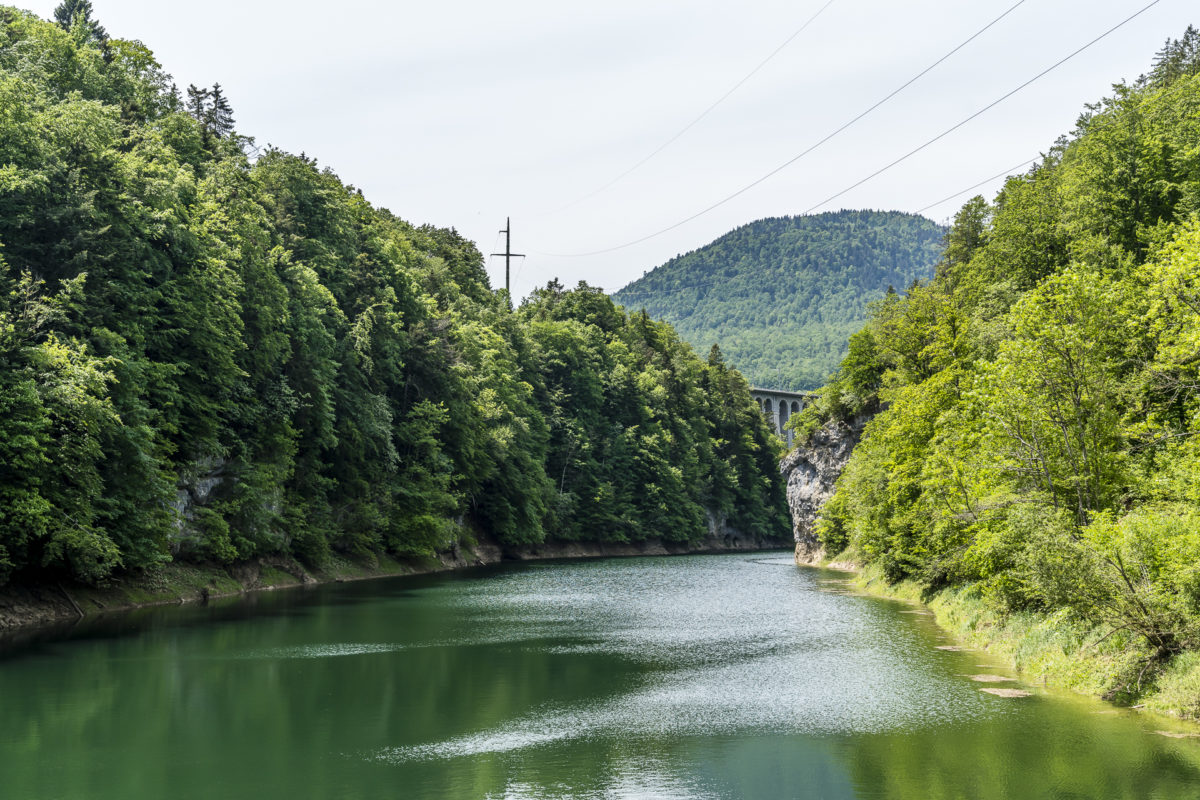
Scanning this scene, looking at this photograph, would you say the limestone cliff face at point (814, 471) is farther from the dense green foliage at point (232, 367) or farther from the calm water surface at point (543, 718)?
the calm water surface at point (543, 718)

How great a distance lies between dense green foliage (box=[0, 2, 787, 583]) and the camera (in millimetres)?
35188

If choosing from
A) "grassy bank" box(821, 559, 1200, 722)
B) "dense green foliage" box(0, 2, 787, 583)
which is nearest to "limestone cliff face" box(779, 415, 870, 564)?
"dense green foliage" box(0, 2, 787, 583)

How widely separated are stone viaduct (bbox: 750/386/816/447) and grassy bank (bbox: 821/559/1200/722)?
12329 centimetres

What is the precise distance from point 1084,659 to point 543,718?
11.8 meters

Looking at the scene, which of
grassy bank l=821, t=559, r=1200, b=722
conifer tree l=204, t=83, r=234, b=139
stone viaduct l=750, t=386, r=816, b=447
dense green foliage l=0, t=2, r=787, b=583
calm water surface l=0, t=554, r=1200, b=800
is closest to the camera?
calm water surface l=0, t=554, r=1200, b=800

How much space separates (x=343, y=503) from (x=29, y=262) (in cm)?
2517

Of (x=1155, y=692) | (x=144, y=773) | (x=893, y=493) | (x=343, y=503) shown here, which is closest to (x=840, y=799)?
(x=1155, y=692)

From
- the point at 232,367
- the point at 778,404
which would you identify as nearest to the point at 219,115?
the point at 232,367

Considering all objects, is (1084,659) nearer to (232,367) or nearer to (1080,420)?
(1080,420)

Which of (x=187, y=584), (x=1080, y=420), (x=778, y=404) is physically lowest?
(x=187, y=584)

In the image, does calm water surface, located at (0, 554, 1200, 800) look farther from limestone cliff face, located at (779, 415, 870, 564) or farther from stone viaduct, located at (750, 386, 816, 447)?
stone viaduct, located at (750, 386, 816, 447)

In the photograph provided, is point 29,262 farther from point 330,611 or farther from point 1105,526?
point 1105,526

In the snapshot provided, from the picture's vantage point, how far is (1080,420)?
26828 mm

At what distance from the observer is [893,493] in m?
43.3
